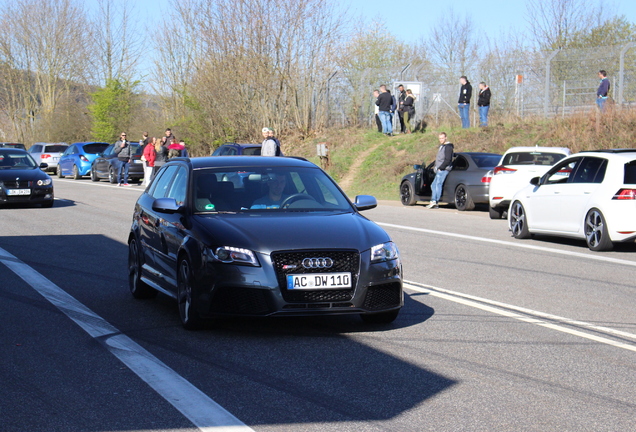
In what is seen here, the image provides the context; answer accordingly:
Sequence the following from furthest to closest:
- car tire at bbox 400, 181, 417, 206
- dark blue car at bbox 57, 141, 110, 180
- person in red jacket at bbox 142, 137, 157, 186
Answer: dark blue car at bbox 57, 141, 110, 180, person in red jacket at bbox 142, 137, 157, 186, car tire at bbox 400, 181, 417, 206

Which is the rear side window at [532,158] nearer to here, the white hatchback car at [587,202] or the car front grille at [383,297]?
the white hatchback car at [587,202]

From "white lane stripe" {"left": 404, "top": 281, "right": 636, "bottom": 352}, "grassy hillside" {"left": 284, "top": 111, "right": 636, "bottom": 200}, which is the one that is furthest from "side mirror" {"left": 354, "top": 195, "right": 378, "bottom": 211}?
"grassy hillside" {"left": 284, "top": 111, "right": 636, "bottom": 200}

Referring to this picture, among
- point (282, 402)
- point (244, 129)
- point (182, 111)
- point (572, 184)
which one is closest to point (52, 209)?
point (572, 184)

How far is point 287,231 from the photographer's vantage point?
671 centimetres

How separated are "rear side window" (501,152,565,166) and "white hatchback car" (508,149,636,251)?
4050mm

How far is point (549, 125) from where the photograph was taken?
29.7 m

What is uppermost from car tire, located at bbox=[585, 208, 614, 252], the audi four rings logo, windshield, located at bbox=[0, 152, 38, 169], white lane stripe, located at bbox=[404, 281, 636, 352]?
windshield, located at bbox=[0, 152, 38, 169]

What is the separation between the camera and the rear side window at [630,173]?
12.6m

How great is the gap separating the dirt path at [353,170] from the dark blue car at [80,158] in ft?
41.5

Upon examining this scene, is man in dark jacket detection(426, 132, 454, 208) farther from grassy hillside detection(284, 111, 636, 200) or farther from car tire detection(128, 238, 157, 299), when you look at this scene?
car tire detection(128, 238, 157, 299)

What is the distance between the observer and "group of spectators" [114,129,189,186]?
28.6 metres

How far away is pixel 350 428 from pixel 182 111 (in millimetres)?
47778

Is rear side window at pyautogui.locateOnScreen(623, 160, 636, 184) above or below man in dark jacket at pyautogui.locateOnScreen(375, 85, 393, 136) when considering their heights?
below

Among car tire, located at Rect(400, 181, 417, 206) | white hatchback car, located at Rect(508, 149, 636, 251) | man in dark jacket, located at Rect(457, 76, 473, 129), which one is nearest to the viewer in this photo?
white hatchback car, located at Rect(508, 149, 636, 251)
